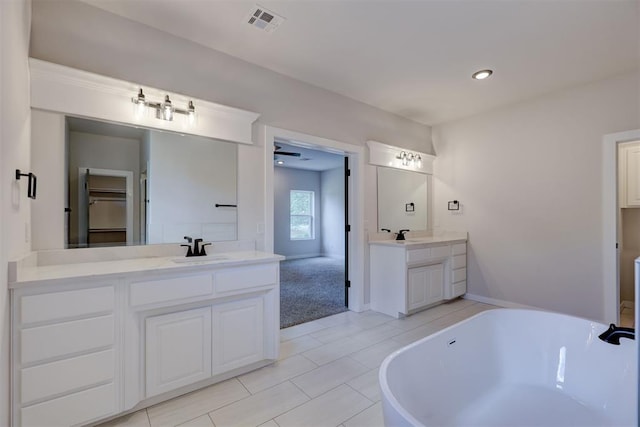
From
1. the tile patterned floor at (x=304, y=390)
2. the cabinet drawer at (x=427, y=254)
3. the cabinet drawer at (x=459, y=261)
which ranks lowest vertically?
the tile patterned floor at (x=304, y=390)

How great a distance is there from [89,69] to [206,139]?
89 centimetres

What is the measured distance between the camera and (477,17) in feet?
7.14

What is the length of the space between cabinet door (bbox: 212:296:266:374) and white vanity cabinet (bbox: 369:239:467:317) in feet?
5.90

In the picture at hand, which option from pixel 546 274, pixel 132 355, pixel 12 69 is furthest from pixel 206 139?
pixel 546 274

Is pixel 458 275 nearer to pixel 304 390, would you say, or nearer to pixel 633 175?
pixel 633 175

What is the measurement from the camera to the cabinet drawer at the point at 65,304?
142cm

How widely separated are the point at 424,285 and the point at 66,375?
11.2 feet

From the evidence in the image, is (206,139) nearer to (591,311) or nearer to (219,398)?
(219,398)

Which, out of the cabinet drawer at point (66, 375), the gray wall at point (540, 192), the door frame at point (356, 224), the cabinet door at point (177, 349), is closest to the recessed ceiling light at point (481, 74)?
the gray wall at point (540, 192)

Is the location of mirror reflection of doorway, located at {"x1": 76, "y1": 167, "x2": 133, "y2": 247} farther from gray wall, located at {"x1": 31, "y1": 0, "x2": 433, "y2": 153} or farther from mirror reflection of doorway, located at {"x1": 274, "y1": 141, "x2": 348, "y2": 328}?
mirror reflection of doorway, located at {"x1": 274, "y1": 141, "x2": 348, "y2": 328}

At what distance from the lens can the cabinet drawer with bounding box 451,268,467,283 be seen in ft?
13.1

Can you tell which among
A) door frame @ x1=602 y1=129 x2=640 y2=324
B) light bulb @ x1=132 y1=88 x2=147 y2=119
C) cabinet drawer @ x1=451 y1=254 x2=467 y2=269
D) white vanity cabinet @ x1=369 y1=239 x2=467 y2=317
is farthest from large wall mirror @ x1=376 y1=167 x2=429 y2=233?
light bulb @ x1=132 y1=88 x2=147 y2=119

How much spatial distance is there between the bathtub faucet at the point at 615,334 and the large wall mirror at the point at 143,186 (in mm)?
2836

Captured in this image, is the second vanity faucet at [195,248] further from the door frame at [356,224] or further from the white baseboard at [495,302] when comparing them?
the white baseboard at [495,302]
